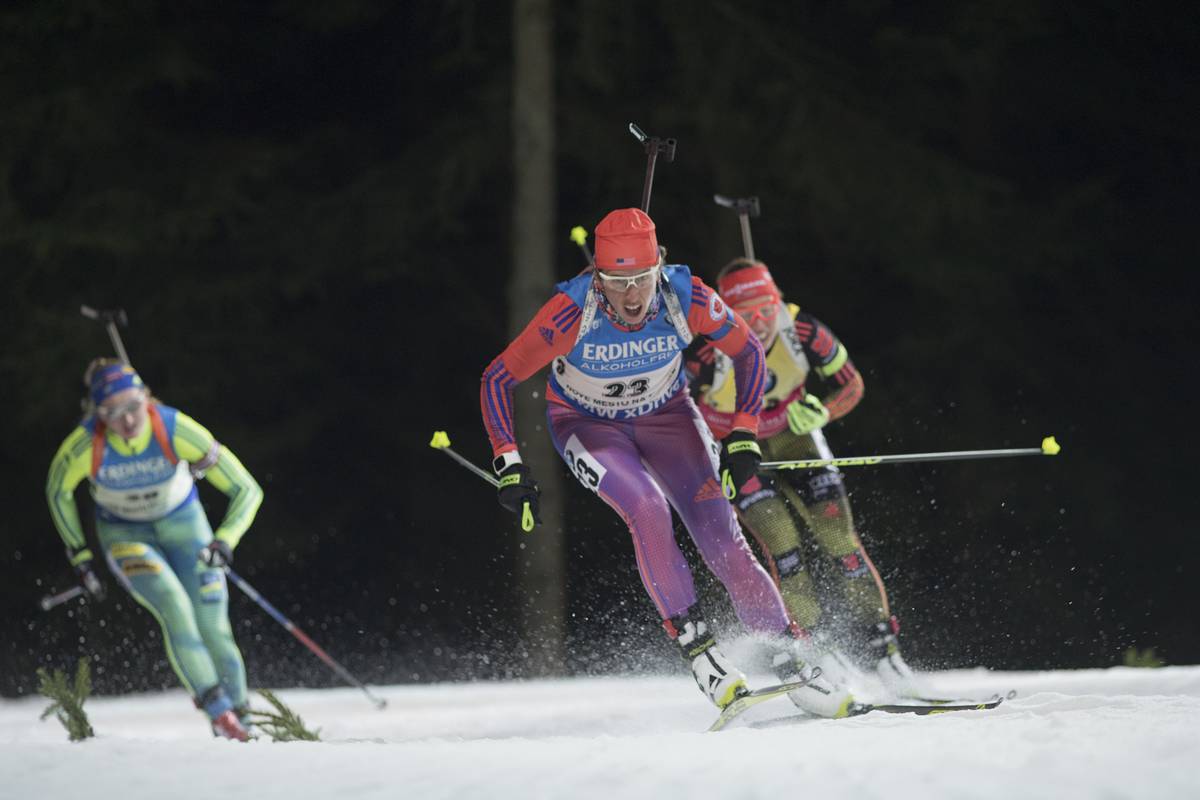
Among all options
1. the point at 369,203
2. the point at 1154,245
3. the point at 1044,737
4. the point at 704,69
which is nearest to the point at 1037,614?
the point at 1154,245

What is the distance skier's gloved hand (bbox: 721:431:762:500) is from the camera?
608cm

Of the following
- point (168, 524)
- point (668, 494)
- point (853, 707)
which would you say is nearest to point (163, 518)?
point (168, 524)

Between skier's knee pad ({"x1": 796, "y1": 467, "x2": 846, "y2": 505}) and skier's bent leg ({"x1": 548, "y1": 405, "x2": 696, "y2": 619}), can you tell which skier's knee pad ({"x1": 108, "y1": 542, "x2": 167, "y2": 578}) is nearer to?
skier's bent leg ({"x1": 548, "y1": 405, "x2": 696, "y2": 619})

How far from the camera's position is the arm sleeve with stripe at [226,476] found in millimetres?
7410

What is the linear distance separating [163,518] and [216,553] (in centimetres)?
55

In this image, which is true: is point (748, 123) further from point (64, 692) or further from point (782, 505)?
point (64, 692)

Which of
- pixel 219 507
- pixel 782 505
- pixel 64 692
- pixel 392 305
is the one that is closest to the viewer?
pixel 64 692

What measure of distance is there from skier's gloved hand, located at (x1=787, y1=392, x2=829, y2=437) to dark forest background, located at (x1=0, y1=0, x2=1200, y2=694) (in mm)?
5098

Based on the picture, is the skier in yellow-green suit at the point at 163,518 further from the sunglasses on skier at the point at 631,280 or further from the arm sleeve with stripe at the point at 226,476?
the sunglasses on skier at the point at 631,280

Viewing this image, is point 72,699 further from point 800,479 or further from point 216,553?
point 800,479

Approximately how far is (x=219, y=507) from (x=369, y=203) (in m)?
3.54

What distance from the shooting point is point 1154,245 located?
15781 millimetres

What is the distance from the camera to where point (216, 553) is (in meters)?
7.22

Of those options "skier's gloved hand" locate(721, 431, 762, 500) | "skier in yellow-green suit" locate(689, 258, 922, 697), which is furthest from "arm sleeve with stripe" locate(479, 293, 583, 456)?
"skier in yellow-green suit" locate(689, 258, 922, 697)
